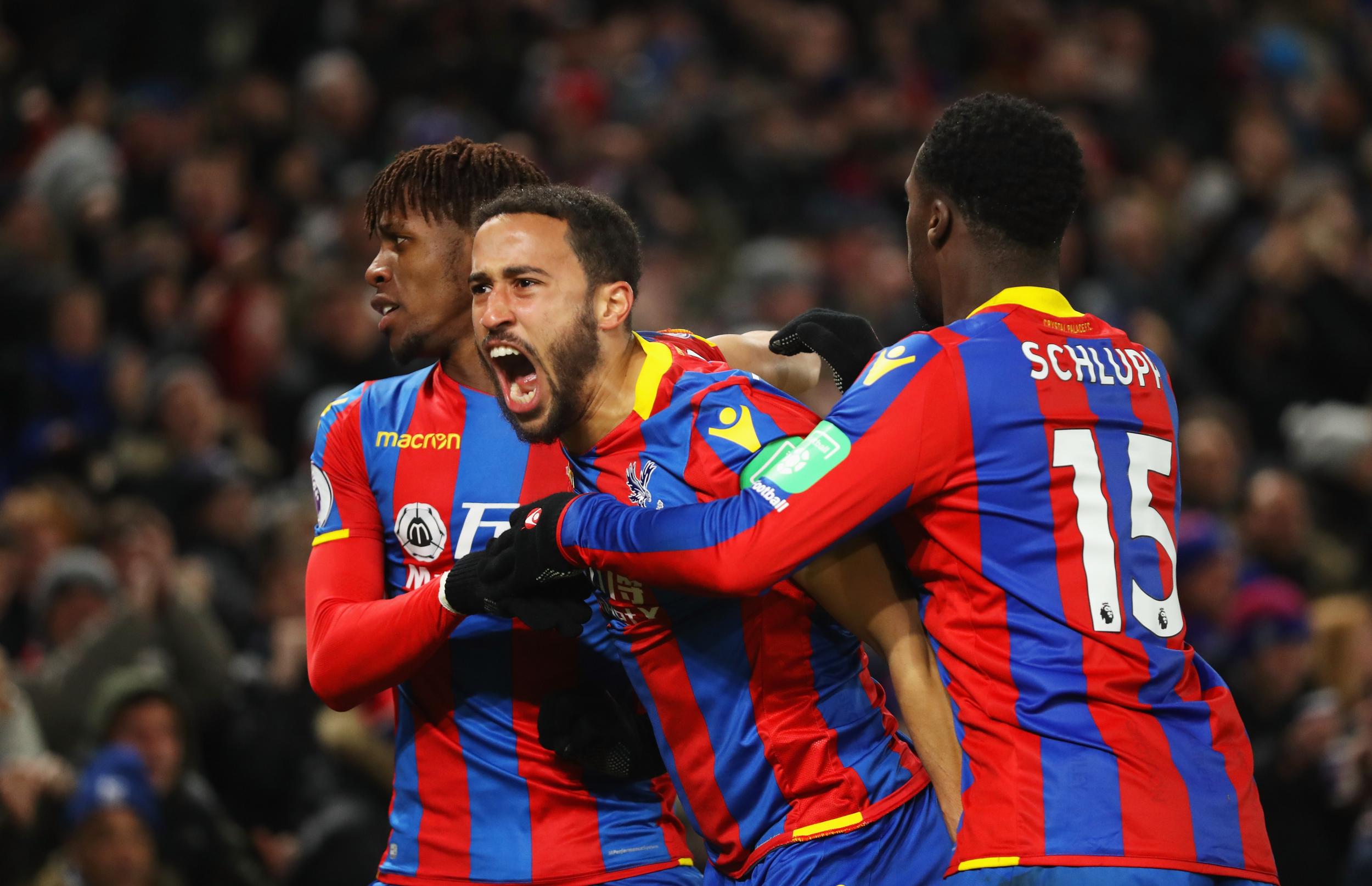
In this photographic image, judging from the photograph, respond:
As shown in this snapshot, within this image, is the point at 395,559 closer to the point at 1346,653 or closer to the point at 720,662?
the point at 720,662

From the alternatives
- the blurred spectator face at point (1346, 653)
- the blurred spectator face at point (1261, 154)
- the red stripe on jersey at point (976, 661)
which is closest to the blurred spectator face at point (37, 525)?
the red stripe on jersey at point (976, 661)

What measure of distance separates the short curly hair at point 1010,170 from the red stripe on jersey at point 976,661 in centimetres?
30

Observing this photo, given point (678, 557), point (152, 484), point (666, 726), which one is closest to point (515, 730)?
point (666, 726)

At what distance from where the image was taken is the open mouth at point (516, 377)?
3152 mm

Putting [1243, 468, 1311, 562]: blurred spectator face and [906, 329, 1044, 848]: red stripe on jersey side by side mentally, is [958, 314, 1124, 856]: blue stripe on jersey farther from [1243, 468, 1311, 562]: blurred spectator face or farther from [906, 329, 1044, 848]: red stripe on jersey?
[1243, 468, 1311, 562]: blurred spectator face

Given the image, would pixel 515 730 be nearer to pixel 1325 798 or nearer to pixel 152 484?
pixel 1325 798

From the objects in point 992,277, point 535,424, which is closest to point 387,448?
point 535,424

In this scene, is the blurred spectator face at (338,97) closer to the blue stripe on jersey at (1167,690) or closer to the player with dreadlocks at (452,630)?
the player with dreadlocks at (452,630)

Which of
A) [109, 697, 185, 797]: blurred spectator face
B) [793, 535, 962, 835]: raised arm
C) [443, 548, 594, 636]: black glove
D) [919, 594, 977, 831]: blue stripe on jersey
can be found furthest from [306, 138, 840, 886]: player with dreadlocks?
[109, 697, 185, 797]: blurred spectator face

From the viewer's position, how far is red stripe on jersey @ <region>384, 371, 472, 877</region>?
3.47 metres

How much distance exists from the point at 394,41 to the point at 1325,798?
27.1 feet

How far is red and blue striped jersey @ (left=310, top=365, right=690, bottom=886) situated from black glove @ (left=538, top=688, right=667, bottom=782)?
12 cm

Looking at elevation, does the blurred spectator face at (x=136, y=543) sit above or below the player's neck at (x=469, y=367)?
above

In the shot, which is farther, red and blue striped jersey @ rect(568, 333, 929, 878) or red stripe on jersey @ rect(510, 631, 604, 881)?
red stripe on jersey @ rect(510, 631, 604, 881)
